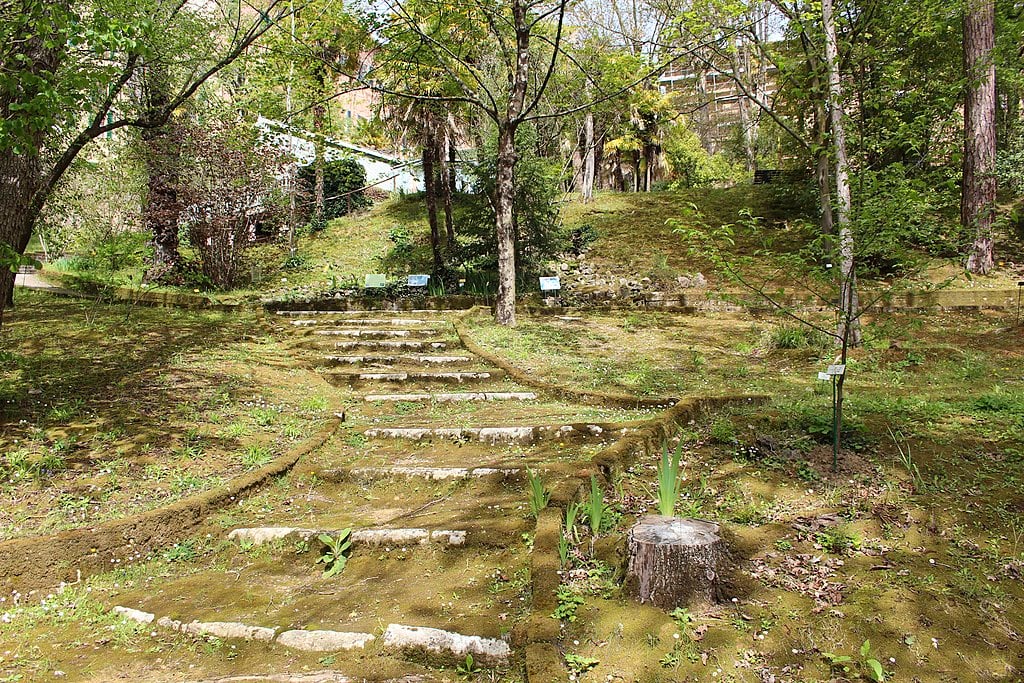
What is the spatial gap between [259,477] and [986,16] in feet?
40.9

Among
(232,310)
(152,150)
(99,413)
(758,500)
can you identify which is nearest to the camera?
(758,500)

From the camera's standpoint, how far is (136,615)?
3.19 m

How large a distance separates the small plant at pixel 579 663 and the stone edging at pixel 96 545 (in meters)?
2.74

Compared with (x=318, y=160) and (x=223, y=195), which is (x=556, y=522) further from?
(x=318, y=160)

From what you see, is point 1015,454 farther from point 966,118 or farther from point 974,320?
point 966,118

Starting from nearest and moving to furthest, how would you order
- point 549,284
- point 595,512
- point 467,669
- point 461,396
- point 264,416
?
point 467,669 → point 595,512 → point 264,416 → point 461,396 → point 549,284

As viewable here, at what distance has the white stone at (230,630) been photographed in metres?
2.98

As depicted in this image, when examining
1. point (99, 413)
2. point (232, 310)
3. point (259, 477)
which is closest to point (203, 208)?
point (232, 310)

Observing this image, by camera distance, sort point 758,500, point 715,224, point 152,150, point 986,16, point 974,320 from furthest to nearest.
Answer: point 715,224, point 152,150, point 986,16, point 974,320, point 758,500

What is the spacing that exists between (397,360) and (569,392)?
2.62 m

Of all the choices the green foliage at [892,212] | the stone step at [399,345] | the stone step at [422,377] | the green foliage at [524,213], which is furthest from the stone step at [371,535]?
the green foliage at [524,213]

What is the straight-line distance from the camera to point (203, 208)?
12750mm

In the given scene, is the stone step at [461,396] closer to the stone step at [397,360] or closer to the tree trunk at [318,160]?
the stone step at [397,360]

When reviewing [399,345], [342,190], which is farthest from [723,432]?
[342,190]
